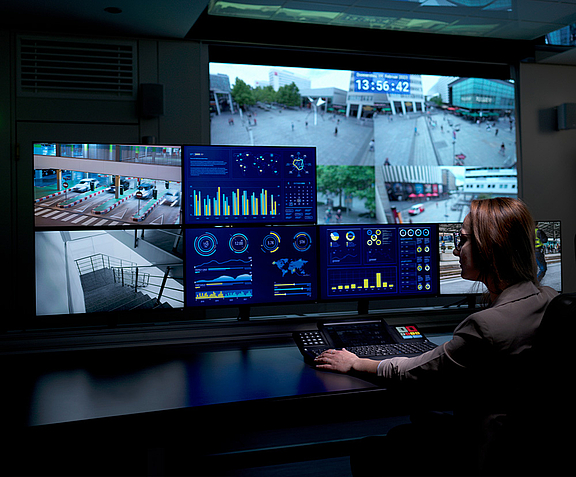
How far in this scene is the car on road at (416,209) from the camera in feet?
14.6

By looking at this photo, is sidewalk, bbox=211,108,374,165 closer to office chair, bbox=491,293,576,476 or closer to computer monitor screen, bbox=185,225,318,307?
computer monitor screen, bbox=185,225,318,307

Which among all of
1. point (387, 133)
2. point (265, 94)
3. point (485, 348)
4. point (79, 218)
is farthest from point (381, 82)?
point (485, 348)

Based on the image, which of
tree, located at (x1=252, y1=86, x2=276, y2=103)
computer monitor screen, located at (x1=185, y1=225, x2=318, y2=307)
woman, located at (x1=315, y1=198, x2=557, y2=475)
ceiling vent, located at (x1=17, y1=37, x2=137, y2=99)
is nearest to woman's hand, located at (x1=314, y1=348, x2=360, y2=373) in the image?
woman, located at (x1=315, y1=198, x2=557, y2=475)

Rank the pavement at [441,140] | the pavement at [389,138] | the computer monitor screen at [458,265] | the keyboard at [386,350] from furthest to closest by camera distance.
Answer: the pavement at [441,140] → the pavement at [389,138] → the computer monitor screen at [458,265] → the keyboard at [386,350]

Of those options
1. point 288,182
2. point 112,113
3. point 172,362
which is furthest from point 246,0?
point 172,362

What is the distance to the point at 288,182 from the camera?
1.96m

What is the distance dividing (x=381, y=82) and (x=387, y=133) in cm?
47

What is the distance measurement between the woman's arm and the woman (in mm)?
38

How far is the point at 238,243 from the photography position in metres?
1.87

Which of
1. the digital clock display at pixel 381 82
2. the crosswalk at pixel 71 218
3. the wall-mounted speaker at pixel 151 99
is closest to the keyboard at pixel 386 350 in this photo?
the crosswalk at pixel 71 218

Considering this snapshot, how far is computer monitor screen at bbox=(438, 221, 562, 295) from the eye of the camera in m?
2.04

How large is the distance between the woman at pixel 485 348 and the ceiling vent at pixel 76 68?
2.93m

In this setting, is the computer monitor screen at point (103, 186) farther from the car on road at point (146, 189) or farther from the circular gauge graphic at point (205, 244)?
the circular gauge graphic at point (205, 244)

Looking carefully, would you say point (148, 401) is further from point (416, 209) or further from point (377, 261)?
point (416, 209)
